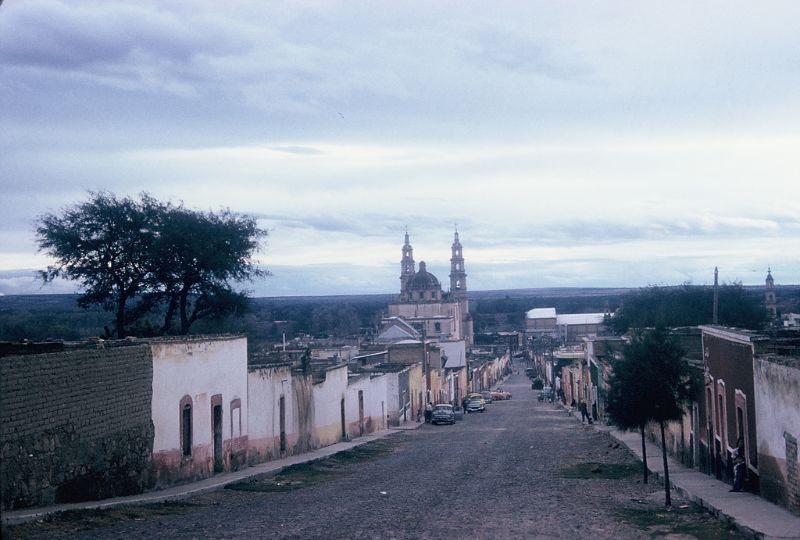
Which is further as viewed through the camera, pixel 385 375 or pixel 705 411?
pixel 385 375

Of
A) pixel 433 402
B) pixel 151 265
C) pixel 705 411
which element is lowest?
pixel 433 402

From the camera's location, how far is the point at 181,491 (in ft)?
59.7

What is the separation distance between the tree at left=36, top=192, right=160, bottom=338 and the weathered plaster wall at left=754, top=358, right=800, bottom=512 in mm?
22006

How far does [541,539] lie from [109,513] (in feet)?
22.4

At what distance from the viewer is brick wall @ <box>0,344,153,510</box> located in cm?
1355

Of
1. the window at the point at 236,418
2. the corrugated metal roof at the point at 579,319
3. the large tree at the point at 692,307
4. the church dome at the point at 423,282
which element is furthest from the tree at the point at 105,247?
the corrugated metal roof at the point at 579,319

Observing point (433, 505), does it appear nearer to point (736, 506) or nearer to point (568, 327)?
point (736, 506)

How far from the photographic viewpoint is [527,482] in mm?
21203

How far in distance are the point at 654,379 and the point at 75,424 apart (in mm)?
10603

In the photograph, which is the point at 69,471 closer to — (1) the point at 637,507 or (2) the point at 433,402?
(1) the point at 637,507

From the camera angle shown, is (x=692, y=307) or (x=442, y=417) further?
(x=692, y=307)

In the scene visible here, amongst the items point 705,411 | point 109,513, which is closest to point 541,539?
point 109,513

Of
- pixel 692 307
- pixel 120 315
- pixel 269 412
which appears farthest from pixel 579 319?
pixel 269 412

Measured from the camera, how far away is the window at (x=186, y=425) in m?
20.2
